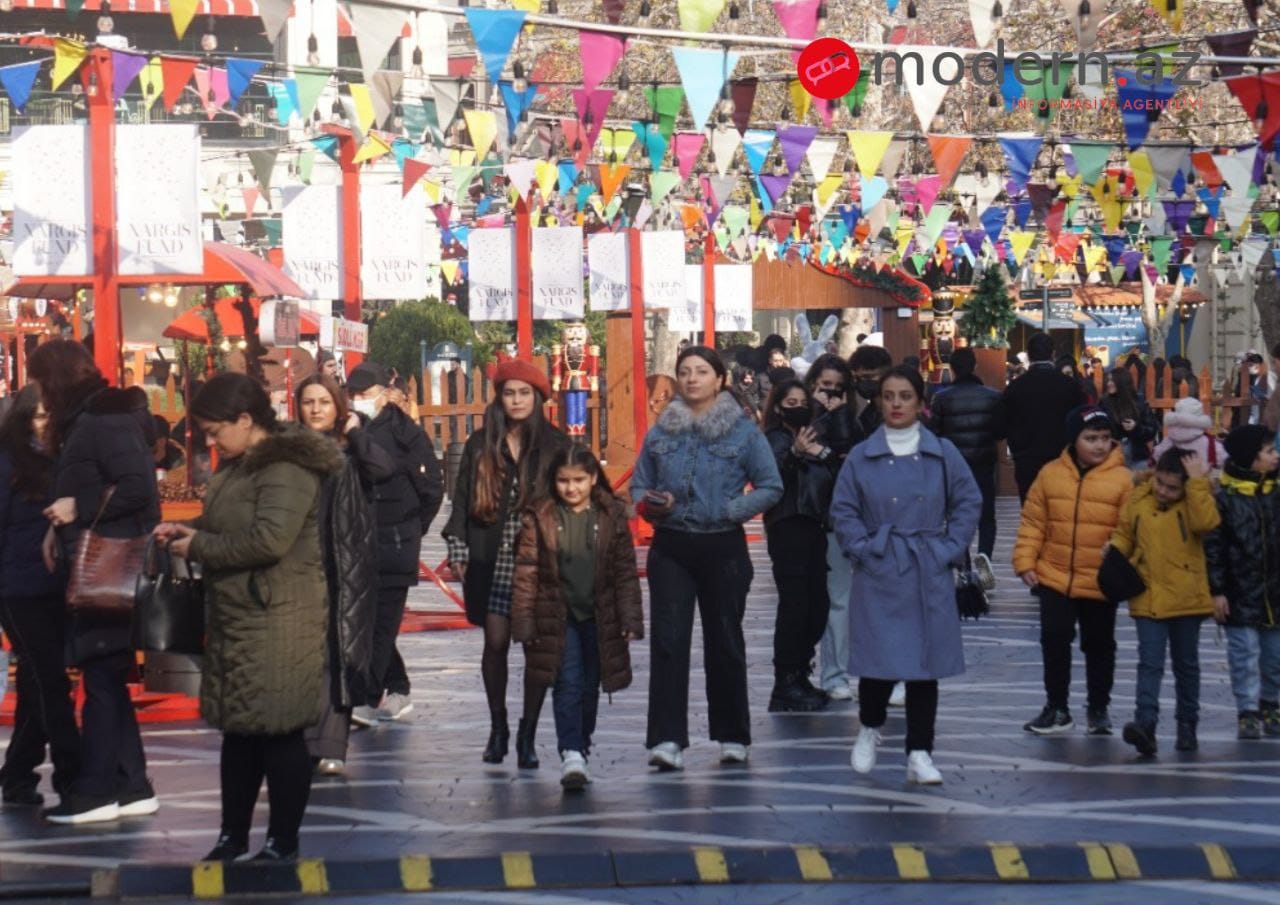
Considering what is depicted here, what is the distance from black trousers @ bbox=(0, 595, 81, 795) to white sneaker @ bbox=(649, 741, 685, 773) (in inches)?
88.9

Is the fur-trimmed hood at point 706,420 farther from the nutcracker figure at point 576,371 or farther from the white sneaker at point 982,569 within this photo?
the nutcracker figure at point 576,371

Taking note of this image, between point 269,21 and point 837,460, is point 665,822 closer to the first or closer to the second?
point 837,460

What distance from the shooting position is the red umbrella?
1941cm

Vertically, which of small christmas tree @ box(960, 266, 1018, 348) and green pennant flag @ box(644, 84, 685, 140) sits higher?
green pennant flag @ box(644, 84, 685, 140)

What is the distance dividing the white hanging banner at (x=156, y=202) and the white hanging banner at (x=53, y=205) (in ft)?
0.68

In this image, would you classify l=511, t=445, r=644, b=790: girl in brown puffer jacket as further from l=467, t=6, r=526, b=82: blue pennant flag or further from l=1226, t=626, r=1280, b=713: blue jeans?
l=467, t=6, r=526, b=82: blue pennant flag

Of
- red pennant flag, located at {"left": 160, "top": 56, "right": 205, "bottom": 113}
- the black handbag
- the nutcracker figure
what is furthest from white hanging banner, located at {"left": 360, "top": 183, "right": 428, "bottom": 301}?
the black handbag

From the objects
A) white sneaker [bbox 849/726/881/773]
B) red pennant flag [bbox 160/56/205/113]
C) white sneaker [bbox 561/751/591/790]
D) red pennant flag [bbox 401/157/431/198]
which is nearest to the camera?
white sneaker [bbox 561/751/591/790]

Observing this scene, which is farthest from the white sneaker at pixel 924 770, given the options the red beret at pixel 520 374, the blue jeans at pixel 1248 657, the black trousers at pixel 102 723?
the black trousers at pixel 102 723

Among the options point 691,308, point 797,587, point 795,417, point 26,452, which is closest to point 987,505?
point 795,417

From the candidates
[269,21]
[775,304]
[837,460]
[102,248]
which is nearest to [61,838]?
[837,460]

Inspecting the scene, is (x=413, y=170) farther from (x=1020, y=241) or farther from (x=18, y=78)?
(x=1020, y=241)

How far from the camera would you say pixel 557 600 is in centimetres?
993

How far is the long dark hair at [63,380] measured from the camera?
945cm
